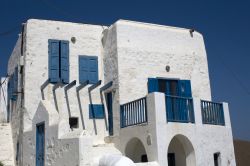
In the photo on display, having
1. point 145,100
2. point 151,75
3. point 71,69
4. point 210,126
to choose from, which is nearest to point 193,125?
point 210,126

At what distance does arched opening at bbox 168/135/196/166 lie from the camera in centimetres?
1172

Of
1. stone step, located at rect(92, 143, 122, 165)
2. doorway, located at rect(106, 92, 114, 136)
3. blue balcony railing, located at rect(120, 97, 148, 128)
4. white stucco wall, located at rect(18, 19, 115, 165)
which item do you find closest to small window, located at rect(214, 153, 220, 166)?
blue balcony railing, located at rect(120, 97, 148, 128)

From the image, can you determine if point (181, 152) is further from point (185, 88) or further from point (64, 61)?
point (64, 61)

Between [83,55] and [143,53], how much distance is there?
2656 millimetres

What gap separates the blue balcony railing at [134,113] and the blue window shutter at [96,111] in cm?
171

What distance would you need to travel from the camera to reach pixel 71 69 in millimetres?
14641

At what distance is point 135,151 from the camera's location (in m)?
13.1

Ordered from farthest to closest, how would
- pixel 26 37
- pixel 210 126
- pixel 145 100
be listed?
pixel 26 37
pixel 210 126
pixel 145 100

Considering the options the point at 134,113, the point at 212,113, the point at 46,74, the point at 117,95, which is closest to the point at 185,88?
the point at 212,113

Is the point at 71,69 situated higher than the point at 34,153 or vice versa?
the point at 71,69

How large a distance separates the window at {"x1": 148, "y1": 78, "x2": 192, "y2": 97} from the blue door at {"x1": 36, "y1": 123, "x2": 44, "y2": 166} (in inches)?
191

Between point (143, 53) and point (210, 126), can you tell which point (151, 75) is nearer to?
point (143, 53)

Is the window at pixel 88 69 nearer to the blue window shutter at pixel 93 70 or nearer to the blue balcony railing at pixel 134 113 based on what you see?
the blue window shutter at pixel 93 70

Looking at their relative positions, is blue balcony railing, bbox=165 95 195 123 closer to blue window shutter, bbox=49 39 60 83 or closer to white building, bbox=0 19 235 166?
white building, bbox=0 19 235 166
